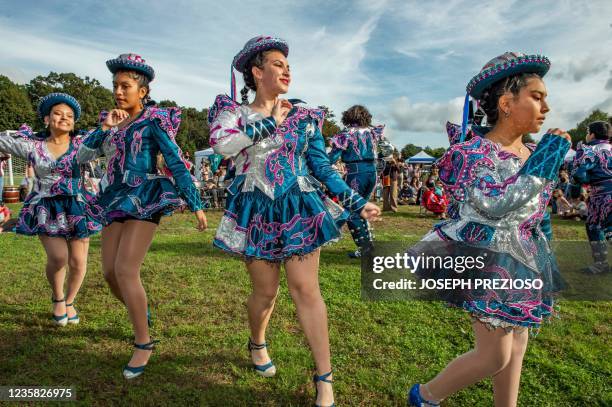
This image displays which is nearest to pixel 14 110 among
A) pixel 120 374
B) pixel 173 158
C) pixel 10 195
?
pixel 10 195

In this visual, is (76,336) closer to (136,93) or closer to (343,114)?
(136,93)

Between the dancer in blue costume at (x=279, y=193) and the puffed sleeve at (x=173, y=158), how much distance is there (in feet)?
1.60

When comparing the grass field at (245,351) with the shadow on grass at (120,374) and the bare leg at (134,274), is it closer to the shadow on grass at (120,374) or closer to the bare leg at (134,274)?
the shadow on grass at (120,374)

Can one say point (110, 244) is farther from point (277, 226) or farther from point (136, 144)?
point (277, 226)

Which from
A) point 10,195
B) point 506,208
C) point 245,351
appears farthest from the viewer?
point 10,195

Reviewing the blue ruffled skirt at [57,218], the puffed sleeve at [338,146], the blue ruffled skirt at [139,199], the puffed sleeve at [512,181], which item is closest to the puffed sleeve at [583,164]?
the puffed sleeve at [338,146]

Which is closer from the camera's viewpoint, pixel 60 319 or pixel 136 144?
pixel 136 144

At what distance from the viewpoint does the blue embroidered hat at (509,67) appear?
2.18 metres

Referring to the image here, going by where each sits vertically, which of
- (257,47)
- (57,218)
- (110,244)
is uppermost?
(257,47)

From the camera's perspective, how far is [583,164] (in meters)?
5.89

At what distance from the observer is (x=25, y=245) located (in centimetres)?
780

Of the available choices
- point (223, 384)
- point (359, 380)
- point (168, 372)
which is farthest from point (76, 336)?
point (359, 380)

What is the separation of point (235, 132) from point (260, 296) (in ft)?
3.72

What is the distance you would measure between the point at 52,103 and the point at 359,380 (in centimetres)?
380
